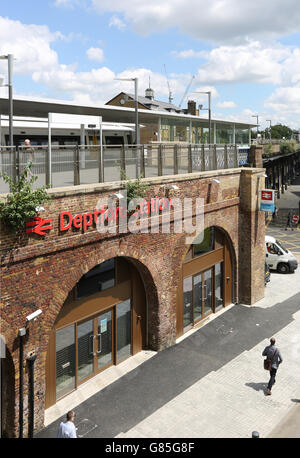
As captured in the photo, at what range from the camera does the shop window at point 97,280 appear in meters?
12.8

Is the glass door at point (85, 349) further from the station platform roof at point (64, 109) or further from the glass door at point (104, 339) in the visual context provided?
the station platform roof at point (64, 109)

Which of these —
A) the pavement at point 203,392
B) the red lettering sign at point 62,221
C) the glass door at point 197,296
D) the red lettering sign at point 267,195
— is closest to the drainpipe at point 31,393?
the pavement at point 203,392

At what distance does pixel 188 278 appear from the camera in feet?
56.2

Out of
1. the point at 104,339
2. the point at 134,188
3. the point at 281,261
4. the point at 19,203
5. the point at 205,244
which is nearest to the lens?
the point at 19,203

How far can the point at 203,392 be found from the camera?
12.9 meters

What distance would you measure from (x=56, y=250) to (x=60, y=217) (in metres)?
0.86

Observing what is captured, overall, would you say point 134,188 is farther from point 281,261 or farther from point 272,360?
point 281,261

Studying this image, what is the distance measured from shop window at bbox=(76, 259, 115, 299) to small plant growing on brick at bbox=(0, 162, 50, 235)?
329cm

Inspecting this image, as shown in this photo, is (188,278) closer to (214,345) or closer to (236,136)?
(214,345)

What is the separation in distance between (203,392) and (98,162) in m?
7.63

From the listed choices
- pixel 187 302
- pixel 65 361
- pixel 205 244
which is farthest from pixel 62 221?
pixel 205 244

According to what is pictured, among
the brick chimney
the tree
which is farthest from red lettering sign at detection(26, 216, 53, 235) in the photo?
the tree

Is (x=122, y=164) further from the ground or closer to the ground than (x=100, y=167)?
further from the ground

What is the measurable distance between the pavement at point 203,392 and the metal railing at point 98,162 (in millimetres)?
6329
